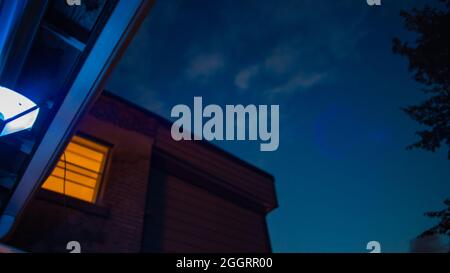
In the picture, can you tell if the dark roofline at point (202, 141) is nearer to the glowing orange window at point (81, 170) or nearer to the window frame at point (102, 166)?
the window frame at point (102, 166)

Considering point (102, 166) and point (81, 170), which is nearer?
point (81, 170)

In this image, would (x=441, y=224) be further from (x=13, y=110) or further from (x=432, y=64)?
(x=13, y=110)

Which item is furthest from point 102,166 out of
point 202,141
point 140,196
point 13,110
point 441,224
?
point 441,224

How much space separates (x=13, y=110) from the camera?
2.36 meters

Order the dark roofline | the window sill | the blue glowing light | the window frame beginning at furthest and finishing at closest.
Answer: the dark roofline → the window frame → the window sill → the blue glowing light

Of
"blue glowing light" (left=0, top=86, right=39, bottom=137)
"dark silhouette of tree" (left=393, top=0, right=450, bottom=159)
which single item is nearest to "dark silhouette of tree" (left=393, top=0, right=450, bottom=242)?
"dark silhouette of tree" (left=393, top=0, right=450, bottom=159)

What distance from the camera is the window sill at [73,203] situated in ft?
17.4

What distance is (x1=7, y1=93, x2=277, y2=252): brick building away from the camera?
5.35 m

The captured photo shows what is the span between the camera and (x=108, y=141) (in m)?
6.64

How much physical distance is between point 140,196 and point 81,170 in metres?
A: 1.23

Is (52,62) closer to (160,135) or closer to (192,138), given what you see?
(160,135)

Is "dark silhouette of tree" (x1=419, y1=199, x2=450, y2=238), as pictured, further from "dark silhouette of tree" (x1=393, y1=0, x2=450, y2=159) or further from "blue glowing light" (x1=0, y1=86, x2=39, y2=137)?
"blue glowing light" (x1=0, y1=86, x2=39, y2=137)

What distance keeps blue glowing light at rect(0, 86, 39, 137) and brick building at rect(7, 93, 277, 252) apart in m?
2.21
